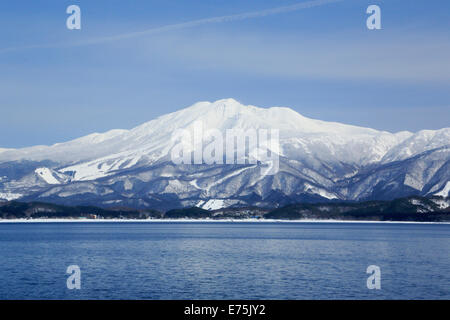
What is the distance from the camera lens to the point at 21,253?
481 feet
